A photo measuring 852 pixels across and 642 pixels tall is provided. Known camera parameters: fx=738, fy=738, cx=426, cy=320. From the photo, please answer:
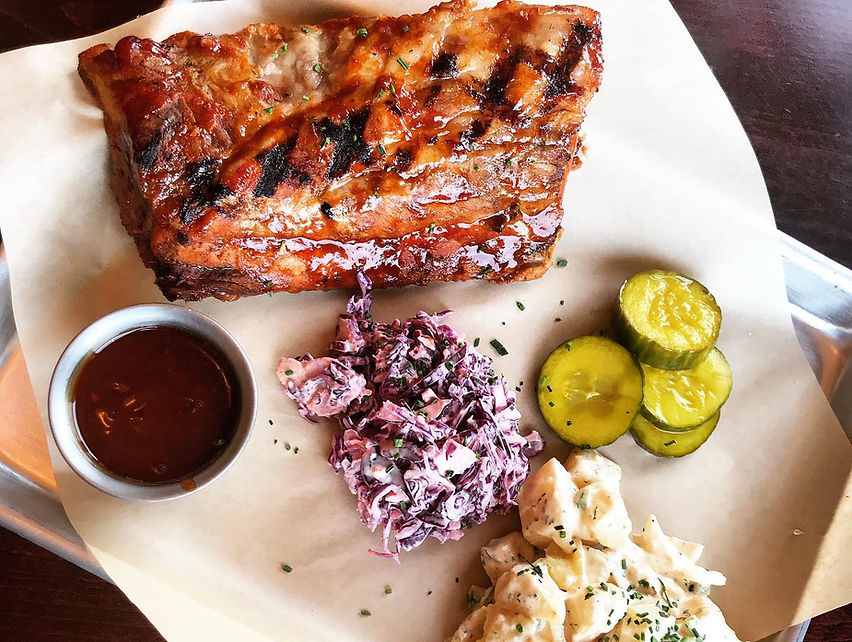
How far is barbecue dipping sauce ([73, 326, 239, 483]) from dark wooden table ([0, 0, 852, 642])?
6.87 ft

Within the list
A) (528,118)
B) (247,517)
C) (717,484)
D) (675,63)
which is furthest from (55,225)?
(717,484)

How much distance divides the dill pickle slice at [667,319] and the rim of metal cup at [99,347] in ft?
6.52

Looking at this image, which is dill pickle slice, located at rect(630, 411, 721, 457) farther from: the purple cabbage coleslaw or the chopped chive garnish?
the chopped chive garnish

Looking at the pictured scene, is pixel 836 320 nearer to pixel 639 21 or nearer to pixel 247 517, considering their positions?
pixel 639 21

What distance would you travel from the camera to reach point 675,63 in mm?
4133

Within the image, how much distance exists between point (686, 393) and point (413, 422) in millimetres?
1497

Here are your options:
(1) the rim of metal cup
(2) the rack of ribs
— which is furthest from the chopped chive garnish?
(1) the rim of metal cup

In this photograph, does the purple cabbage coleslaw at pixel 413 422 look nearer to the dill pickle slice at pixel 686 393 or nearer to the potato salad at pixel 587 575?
the potato salad at pixel 587 575

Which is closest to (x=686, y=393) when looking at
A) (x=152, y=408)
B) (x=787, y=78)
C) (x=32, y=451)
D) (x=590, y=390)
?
(x=590, y=390)

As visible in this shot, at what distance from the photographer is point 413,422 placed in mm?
3754

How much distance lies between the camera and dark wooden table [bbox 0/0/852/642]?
430cm

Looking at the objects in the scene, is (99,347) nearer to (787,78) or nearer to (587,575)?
(587,575)

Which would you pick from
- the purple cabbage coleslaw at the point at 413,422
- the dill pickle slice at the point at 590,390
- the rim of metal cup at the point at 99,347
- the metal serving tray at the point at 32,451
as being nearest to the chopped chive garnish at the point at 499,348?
the purple cabbage coleslaw at the point at 413,422

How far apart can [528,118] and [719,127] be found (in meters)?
1.28
